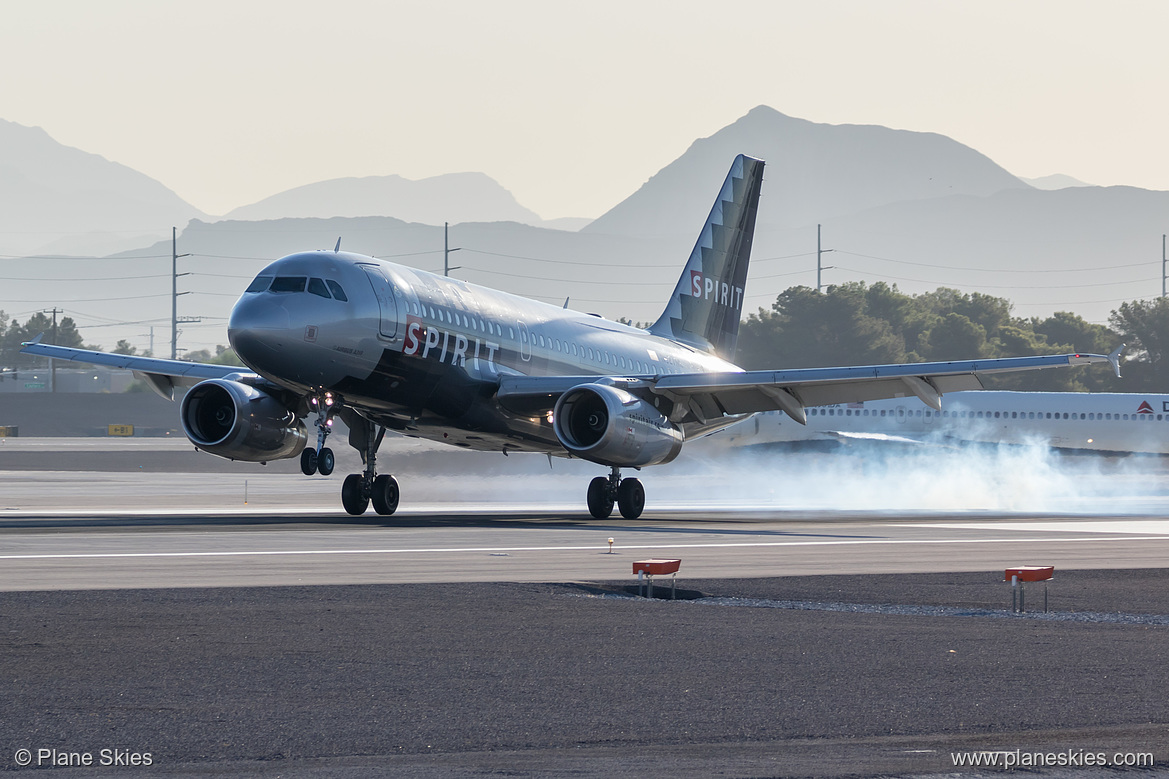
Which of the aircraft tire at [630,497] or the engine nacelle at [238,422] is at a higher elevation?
the engine nacelle at [238,422]

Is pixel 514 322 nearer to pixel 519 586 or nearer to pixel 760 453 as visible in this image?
pixel 519 586

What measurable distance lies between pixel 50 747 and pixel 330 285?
20726mm

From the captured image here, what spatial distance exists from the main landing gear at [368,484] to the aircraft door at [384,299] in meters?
4.12

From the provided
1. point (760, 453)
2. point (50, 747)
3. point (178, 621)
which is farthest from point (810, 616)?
point (760, 453)

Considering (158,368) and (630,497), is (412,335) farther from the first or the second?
(158,368)

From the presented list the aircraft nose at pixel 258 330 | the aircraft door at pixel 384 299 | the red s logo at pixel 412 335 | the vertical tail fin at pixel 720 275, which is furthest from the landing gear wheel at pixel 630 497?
the aircraft nose at pixel 258 330

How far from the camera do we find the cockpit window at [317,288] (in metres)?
28.5

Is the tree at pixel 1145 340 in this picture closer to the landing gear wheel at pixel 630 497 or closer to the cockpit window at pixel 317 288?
the landing gear wheel at pixel 630 497

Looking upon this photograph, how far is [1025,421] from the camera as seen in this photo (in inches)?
2665

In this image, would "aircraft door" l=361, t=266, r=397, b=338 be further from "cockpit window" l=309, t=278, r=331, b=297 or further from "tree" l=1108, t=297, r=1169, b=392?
"tree" l=1108, t=297, r=1169, b=392

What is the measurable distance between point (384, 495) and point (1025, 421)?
43675mm

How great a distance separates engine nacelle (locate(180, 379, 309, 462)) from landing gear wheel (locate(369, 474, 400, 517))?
208 cm

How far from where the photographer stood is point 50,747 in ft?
27.8

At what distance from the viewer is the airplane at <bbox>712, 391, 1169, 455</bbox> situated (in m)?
67.4
